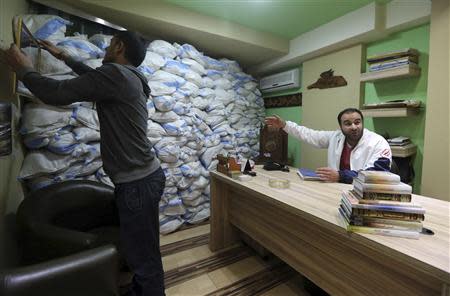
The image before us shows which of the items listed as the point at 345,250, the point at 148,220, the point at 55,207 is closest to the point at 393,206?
the point at 345,250

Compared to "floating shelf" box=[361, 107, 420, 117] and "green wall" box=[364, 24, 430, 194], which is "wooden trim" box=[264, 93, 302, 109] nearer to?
"green wall" box=[364, 24, 430, 194]

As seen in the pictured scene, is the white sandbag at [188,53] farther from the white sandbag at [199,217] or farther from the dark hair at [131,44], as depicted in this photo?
the white sandbag at [199,217]

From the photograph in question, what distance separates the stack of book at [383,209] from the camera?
855 mm

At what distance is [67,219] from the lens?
5.57ft

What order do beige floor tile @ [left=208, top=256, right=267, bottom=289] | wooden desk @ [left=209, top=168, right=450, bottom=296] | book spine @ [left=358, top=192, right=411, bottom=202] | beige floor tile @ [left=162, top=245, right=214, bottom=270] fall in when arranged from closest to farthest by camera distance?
wooden desk @ [left=209, top=168, right=450, bottom=296] → book spine @ [left=358, top=192, right=411, bottom=202] → beige floor tile @ [left=208, top=256, right=267, bottom=289] → beige floor tile @ [left=162, top=245, right=214, bottom=270]

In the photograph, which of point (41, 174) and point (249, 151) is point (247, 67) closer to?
point (249, 151)

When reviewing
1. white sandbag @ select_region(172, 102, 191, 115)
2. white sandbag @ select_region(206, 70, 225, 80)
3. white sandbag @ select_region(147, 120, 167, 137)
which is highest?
white sandbag @ select_region(206, 70, 225, 80)

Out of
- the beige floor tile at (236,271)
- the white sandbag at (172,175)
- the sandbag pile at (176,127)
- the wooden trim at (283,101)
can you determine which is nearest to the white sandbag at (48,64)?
the sandbag pile at (176,127)

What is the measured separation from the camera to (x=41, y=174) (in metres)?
1.81

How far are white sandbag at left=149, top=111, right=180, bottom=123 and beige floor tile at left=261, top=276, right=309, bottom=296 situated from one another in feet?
6.12

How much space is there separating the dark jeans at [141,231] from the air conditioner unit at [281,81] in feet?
8.90

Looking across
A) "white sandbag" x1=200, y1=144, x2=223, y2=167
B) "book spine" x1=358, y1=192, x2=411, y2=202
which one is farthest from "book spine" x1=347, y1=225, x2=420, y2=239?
"white sandbag" x1=200, y1=144, x2=223, y2=167

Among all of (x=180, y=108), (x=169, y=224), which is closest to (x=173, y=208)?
(x=169, y=224)

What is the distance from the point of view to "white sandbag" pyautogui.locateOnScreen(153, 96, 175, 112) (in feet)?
7.80
